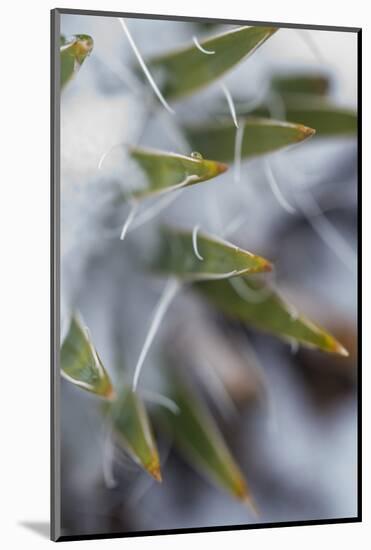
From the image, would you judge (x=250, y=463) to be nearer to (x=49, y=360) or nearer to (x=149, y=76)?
(x=49, y=360)

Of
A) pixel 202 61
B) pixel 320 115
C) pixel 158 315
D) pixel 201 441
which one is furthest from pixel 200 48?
pixel 201 441

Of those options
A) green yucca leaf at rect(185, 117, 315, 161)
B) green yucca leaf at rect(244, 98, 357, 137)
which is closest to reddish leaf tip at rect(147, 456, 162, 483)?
green yucca leaf at rect(185, 117, 315, 161)

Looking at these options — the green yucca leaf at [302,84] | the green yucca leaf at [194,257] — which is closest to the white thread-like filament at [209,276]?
the green yucca leaf at [194,257]

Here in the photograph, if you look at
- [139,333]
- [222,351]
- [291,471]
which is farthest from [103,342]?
[291,471]

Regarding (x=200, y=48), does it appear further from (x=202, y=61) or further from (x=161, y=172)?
(x=161, y=172)

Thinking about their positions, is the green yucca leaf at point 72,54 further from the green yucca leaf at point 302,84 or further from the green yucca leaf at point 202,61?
the green yucca leaf at point 302,84

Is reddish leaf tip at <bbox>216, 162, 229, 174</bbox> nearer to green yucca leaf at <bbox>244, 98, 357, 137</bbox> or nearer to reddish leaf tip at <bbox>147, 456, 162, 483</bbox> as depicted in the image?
green yucca leaf at <bbox>244, 98, 357, 137</bbox>
